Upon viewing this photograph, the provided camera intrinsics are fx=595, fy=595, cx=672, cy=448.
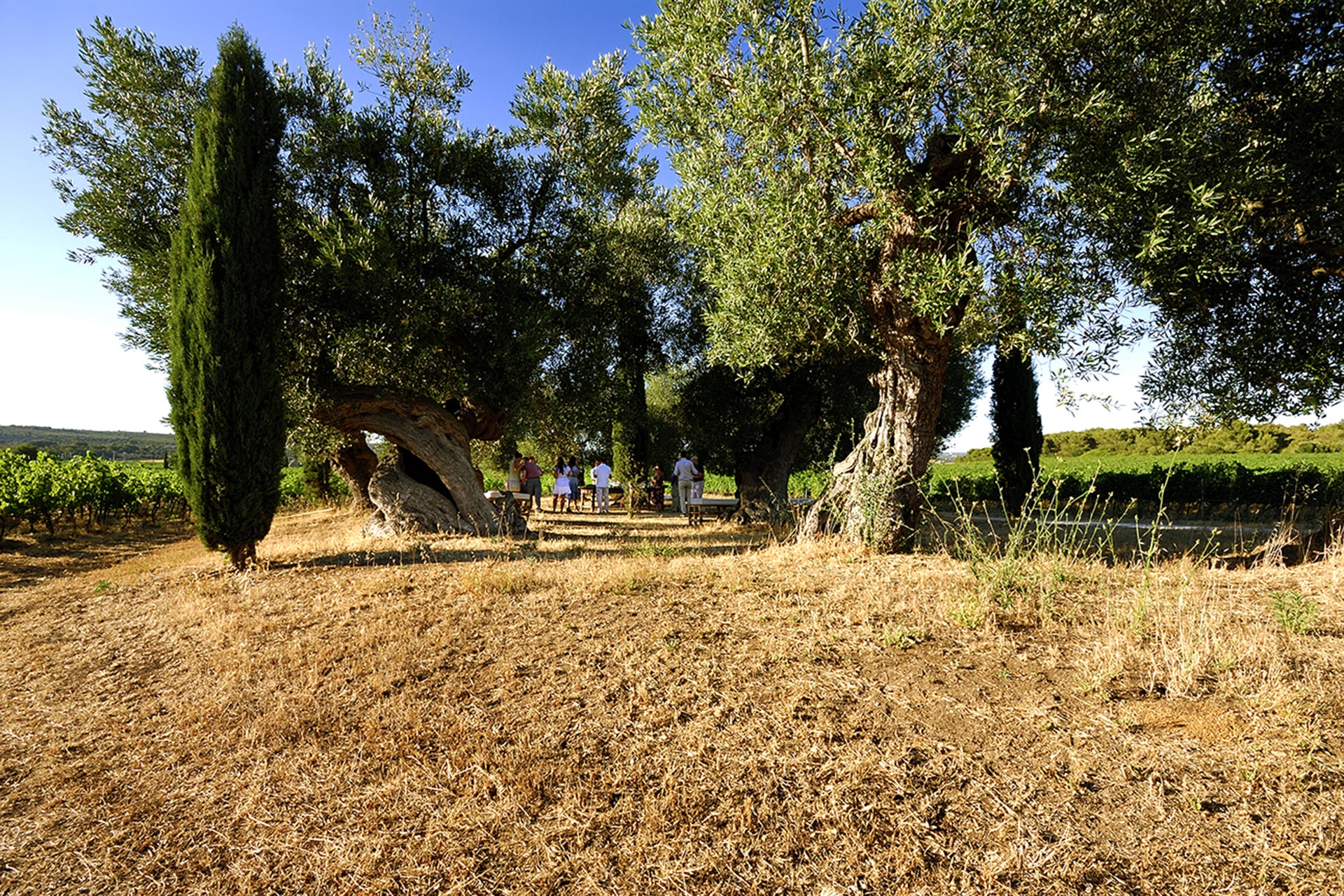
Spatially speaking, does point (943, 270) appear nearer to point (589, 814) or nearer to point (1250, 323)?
point (1250, 323)

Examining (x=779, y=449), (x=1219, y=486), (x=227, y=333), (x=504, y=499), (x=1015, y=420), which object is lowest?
(x=504, y=499)

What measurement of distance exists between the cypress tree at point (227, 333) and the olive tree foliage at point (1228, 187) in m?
10.8

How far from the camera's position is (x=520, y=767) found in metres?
3.43

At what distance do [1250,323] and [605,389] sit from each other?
1219 centimetres

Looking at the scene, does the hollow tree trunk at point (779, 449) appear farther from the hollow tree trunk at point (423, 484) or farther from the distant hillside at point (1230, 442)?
the distant hillside at point (1230, 442)

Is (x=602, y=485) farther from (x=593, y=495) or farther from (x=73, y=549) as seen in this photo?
(x=73, y=549)

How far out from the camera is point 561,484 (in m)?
20.2

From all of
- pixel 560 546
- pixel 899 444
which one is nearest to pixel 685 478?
pixel 560 546

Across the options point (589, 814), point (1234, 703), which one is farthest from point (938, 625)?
point (589, 814)

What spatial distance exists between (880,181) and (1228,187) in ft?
12.6

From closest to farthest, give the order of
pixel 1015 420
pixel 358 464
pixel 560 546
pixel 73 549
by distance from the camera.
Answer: pixel 560 546
pixel 73 549
pixel 358 464
pixel 1015 420

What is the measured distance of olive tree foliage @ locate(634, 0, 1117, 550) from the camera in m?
6.96

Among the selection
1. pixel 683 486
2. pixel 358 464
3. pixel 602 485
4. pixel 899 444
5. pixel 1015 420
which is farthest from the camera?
pixel 602 485

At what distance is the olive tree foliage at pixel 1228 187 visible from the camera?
21.8 ft
